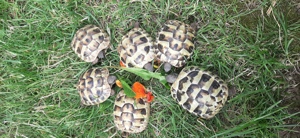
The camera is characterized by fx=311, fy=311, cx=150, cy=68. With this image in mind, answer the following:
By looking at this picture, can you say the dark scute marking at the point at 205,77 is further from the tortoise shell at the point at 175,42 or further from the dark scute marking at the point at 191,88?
the tortoise shell at the point at 175,42

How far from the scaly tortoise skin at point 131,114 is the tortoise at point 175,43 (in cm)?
44

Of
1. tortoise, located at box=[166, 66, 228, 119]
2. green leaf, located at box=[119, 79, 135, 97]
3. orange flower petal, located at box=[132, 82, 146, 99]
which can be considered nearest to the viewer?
tortoise, located at box=[166, 66, 228, 119]

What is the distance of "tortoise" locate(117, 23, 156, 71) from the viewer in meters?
2.83

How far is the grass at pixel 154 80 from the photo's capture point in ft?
8.79

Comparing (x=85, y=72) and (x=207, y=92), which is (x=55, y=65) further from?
(x=207, y=92)

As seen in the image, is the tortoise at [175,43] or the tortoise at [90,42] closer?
the tortoise at [175,43]

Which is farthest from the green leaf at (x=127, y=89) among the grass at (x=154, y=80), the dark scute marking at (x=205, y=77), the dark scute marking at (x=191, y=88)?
the dark scute marking at (x=205, y=77)

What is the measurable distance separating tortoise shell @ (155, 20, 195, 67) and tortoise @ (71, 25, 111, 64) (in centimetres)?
55

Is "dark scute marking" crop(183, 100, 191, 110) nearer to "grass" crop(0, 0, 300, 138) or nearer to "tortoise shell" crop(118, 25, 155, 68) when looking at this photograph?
"grass" crop(0, 0, 300, 138)

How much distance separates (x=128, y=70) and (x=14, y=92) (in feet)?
4.26

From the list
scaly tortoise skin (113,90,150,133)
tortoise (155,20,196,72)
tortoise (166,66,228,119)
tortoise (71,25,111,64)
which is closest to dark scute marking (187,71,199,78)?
tortoise (166,66,228,119)

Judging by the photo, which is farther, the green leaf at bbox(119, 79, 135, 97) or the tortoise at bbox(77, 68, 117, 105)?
the tortoise at bbox(77, 68, 117, 105)

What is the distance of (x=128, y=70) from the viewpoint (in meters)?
2.82

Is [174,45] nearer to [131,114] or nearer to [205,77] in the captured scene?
[205,77]
